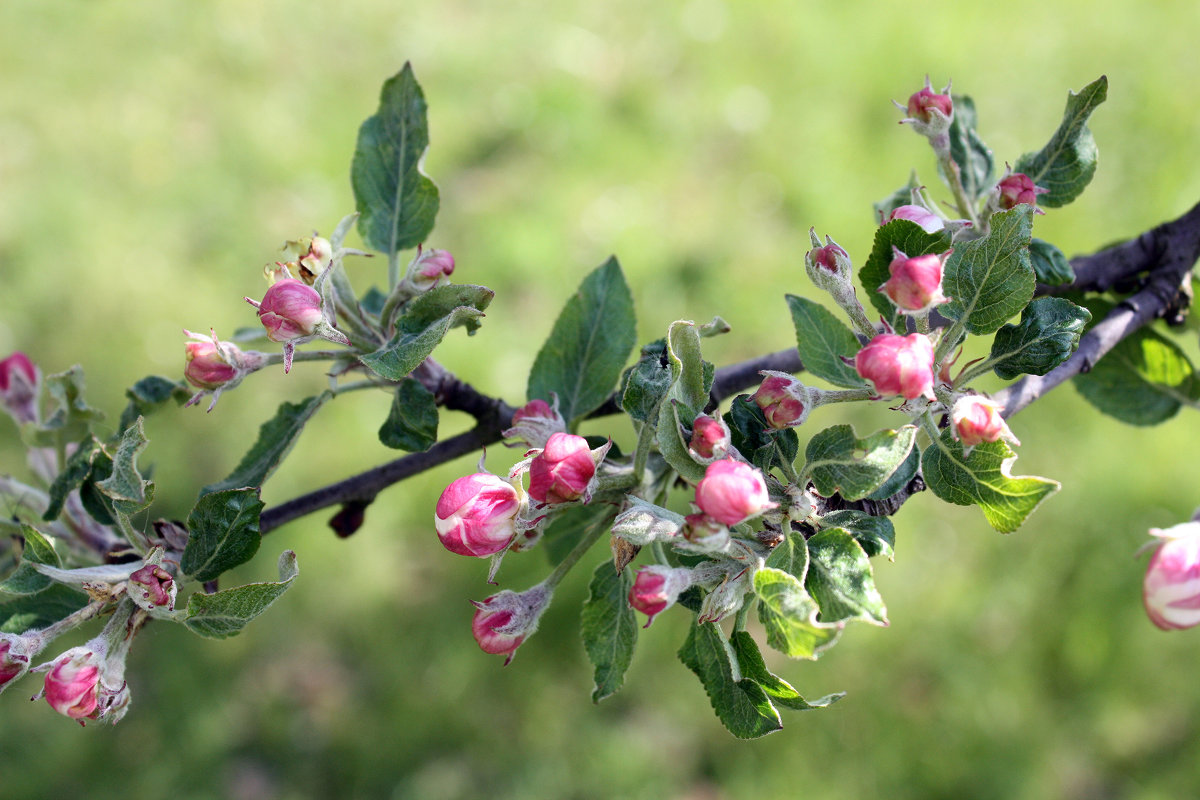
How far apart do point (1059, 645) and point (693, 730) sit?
103 cm

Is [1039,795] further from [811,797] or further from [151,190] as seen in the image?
[151,190]

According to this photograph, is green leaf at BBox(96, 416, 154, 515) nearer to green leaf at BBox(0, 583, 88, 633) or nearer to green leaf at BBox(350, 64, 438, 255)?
green leaf at BBox(0, 583, 88, 633)

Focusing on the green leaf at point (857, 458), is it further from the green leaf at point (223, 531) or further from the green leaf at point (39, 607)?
the green leaf at point (39, 607)

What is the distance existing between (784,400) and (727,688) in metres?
0.28

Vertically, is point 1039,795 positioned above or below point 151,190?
below

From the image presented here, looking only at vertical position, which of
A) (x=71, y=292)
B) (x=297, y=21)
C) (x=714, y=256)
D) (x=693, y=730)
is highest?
(x=297, y=21)

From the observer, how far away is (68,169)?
388cm

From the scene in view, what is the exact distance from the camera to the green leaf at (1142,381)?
1292mm

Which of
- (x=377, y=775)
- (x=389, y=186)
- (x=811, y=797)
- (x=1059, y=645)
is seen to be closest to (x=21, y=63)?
(x=377, y=775)

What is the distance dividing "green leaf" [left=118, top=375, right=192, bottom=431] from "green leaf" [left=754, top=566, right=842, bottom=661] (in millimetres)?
769

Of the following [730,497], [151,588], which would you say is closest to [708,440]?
[730,497]

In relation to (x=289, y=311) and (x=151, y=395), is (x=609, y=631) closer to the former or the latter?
(x=289, y=311)

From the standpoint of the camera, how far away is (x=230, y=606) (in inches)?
34.8

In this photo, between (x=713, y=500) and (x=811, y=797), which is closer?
(x=713, y=500)
